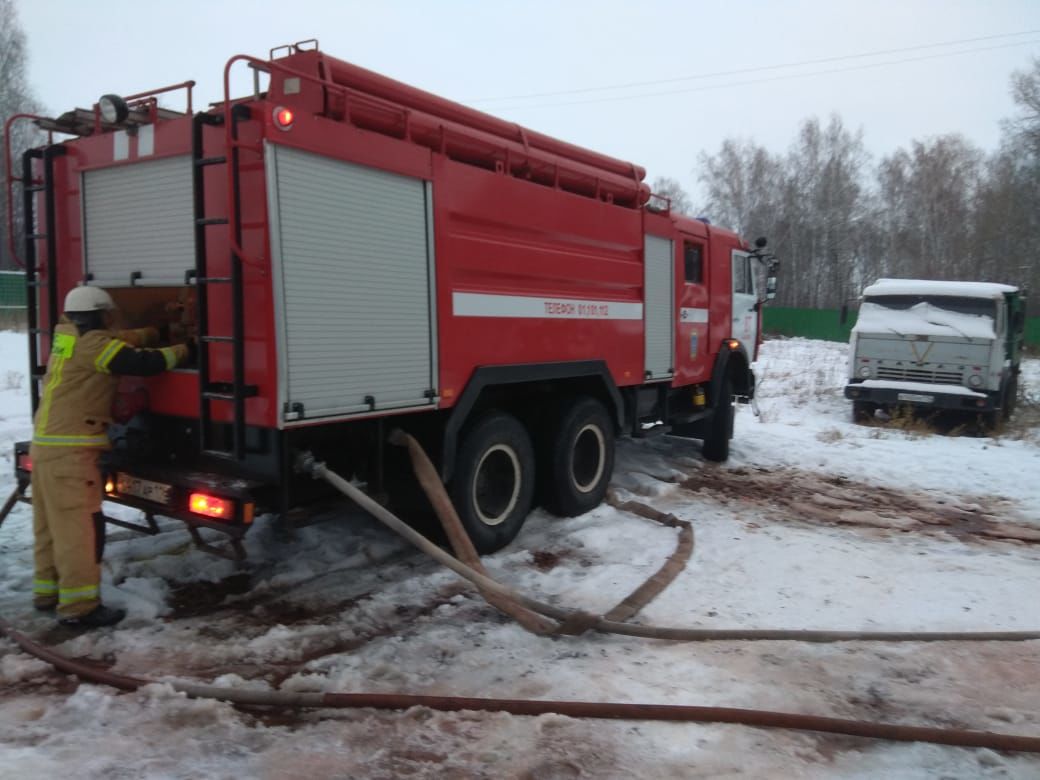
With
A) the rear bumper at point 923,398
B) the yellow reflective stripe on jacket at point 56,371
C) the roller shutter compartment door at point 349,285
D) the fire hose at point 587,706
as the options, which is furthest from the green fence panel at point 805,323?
the yellow reflective stripe on jacket at point 56,371

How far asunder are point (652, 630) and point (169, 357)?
119 inches

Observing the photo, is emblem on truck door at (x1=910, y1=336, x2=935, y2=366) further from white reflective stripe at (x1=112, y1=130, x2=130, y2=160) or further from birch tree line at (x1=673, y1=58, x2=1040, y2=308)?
birch tree line at (x1=673, y1=58, x2=1040, y2=308)

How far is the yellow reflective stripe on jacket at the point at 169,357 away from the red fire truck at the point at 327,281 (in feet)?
0.47

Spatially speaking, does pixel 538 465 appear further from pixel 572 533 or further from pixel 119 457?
pixel 119 457

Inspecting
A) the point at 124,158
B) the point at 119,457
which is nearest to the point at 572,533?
the point at 119,457

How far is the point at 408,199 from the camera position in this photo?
4809mm

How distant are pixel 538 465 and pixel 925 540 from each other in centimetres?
329

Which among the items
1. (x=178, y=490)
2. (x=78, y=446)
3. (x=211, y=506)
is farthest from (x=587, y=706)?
(x=78, y=446)

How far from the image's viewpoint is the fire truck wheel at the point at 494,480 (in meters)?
5.41

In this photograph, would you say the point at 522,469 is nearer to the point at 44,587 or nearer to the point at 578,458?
A: the point at 578,458

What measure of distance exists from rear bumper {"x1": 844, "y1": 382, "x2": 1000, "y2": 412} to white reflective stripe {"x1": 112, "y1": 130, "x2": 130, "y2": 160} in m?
12.0

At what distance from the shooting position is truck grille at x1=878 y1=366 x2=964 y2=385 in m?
13.1

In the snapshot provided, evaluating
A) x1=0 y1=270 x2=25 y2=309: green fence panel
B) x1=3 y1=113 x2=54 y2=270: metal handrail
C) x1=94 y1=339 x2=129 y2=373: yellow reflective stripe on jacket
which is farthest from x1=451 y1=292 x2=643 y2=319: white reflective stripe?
x1=0 y1=270 x2=25 y2=309: green fence panel

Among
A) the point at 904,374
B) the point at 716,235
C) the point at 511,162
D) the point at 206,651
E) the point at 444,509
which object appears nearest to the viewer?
the point at 206,651
